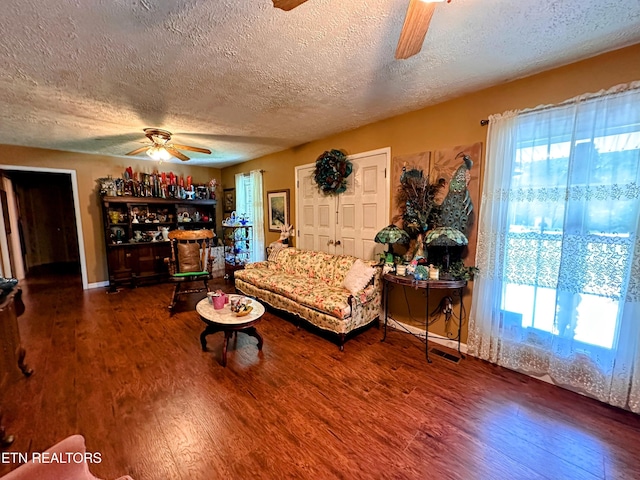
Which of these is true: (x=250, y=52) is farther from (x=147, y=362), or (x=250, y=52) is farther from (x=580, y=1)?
(x=147, y=362)

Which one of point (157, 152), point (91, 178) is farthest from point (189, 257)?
point (91, 178)

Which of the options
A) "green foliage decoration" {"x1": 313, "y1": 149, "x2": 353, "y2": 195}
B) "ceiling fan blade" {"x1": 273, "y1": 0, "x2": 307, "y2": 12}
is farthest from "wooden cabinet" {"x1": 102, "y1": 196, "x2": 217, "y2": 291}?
"ceiling fan blade" {"x1": 273, "y1": 0, "x2": 307, "y2": 12}

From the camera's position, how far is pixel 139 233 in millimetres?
5113

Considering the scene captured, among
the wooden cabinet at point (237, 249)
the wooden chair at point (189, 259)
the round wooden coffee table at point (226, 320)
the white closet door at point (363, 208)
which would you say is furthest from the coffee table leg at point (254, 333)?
the wooden cabinet at point (237, 249)

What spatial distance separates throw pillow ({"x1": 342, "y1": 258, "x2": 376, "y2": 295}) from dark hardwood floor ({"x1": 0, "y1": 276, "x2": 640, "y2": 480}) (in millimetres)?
585

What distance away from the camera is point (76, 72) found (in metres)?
2.03

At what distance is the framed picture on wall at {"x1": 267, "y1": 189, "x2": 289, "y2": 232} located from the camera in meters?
4.74

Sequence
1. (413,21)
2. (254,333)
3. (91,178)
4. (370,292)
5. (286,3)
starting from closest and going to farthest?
(286,3) → (413,21) → (254,333) → (370,292) → (91,178)

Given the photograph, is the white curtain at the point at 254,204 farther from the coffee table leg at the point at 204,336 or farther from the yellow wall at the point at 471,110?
the coffee table leg at the point at 204,336

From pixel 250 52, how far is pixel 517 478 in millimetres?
2979

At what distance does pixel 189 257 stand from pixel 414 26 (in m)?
4.02

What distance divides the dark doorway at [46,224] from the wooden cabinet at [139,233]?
1964mm

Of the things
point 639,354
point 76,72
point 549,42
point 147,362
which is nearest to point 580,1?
point 549,42

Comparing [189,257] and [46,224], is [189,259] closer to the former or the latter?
[189,257]
